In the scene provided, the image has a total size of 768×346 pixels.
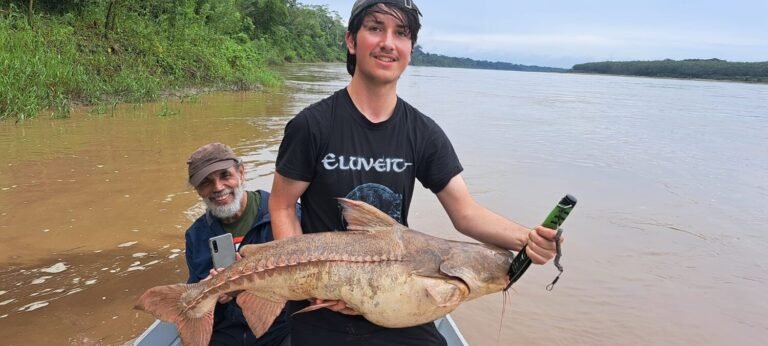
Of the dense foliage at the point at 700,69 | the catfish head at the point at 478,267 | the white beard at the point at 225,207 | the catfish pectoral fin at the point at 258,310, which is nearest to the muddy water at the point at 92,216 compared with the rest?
the white beard at the point at 225,207

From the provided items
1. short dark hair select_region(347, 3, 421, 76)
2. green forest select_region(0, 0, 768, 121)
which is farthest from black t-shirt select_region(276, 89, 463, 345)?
green forest select_region(0, 0, 768, 121)

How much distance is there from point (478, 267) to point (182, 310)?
124cm

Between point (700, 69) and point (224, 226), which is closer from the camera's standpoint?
point (224, 226)

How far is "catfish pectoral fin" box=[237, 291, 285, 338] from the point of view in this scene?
2.06 meters

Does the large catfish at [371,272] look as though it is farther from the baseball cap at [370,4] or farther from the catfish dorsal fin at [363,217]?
the baseball cap at [370,4]

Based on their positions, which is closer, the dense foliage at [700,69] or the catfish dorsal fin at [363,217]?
the catfish dorsal fin at [363,217]

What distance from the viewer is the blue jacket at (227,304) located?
3139mm

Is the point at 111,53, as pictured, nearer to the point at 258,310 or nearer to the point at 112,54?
the point at 112,54

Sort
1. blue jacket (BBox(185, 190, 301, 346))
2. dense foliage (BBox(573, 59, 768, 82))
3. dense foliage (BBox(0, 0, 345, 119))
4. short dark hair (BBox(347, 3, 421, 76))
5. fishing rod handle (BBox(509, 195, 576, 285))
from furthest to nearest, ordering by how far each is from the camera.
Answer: dense foliage (BBox(573, 59, 768, 82)) < dense foliage (BBox(0, 0, 345, 119)) < blue jacket (BBox(185, 190, 301, 346)) < short dark hair (BBox(347, 3, 421, 76)) < fishing rod handle (BBox(509, 195, 576, 285))

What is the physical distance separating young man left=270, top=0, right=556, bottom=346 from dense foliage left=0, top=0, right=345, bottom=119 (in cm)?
1030

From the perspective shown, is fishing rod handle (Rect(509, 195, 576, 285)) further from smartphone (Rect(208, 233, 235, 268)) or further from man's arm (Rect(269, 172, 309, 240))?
smartphone (Rect(208, 233, 235, 268))

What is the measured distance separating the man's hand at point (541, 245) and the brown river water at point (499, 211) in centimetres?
87

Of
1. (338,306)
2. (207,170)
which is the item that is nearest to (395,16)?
(338,306)

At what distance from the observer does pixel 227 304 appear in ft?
10.4
